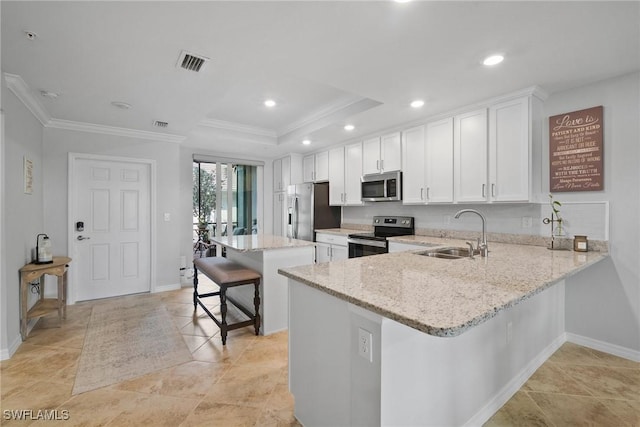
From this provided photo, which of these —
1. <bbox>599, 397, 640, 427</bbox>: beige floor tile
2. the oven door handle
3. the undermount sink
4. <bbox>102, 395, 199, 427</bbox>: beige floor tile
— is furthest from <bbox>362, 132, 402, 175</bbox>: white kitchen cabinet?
<bbox>102, 395, 199, 427</bbox>: beige floor tile

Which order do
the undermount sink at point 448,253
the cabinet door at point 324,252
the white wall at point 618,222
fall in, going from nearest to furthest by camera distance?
the white wall at point 618,222, the undermount sink at point 448,253, the cabinet door at point 324,252

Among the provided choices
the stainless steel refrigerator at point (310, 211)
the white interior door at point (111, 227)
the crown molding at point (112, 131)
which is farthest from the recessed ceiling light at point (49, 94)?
the stainless steel refrigerator at point (310, 211)

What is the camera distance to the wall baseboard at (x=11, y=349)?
2459mm

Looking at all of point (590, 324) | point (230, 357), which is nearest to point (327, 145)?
point (230, 357)

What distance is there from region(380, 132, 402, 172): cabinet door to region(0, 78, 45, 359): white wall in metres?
3.88

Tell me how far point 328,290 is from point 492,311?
2.09ft

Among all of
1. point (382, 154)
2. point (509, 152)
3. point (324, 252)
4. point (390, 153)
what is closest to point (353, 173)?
point (382, 154)

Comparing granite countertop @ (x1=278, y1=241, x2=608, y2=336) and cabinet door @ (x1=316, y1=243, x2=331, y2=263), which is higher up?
granite countertop @ (x1=278, y1=241, x2=608, y2=336)

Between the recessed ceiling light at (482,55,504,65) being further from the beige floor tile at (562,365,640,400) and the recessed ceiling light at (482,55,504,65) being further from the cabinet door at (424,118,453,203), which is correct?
the beige floor tile at (562,365,640,400)

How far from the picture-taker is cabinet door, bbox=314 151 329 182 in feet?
17.0

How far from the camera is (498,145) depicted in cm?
295

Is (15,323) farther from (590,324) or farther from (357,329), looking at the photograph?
(590,324)

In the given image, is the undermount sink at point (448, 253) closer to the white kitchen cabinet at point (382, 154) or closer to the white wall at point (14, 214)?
the white kitchen cabinet at point (382, 154)

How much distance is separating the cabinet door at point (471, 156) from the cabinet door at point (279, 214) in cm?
346
